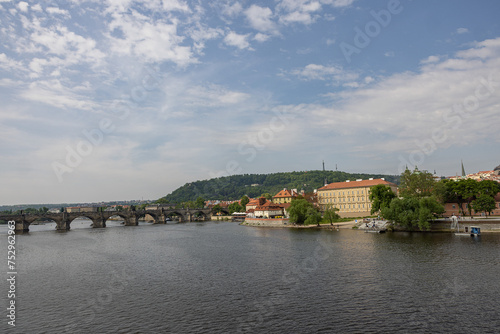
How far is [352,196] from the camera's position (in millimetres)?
147000

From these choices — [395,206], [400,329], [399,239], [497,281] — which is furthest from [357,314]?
[395,206]

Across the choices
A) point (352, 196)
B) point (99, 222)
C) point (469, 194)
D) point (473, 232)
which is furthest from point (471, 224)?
point (99, 222)

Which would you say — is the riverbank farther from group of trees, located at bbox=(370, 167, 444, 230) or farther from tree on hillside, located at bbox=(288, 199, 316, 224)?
group of trees, located at bbox=(370, 167, 444, 230)

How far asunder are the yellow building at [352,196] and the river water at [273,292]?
82.5 m

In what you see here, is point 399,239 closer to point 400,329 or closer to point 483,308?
point 483,308

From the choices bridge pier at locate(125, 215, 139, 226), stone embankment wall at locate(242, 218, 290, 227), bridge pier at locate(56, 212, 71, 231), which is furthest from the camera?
bridge pier at locate(125, 215, 139, 226)

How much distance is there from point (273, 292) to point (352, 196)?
11911 cm

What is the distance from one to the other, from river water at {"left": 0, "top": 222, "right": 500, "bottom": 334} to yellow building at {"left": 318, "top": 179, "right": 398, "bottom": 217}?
8246 centimetres

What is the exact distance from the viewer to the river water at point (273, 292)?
2730cm

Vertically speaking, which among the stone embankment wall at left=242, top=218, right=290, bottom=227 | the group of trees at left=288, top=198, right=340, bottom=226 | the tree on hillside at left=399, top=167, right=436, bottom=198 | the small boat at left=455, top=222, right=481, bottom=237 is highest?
the tree on hillside at left=399, top=167, right=436, bottom=198

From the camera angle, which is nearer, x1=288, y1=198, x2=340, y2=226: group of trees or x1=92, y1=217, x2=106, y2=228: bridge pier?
x1=288, y1=198, x2=340, y2=226: group of trees

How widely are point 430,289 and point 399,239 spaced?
122ft

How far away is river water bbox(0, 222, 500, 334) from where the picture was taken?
27297 millimetres

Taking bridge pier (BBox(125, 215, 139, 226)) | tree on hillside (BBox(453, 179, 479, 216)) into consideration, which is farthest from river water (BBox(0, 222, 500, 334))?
bridge pier (BBox(125, 215, 139, 226))
